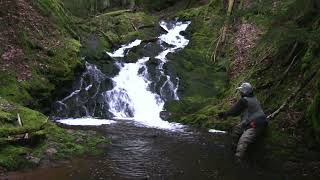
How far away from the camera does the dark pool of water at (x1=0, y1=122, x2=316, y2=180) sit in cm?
895

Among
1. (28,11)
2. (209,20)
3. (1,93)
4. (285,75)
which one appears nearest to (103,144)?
(1,93)

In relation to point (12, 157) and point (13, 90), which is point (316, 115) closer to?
point (12, 157)

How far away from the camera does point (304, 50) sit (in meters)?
14.4

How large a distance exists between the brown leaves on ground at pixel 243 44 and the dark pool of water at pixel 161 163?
7633 mm

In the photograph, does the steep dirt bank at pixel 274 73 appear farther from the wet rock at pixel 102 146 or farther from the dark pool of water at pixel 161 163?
the wet rock at pixel 102 146

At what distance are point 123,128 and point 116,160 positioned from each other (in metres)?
4.34

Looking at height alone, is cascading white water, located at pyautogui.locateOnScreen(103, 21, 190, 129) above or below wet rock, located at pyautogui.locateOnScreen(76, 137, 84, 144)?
above

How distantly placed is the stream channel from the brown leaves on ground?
9.32 feet

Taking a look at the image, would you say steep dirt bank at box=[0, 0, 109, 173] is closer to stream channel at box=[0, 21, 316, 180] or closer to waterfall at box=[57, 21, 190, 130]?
stream channel at box=[0, 21, 316, 180]

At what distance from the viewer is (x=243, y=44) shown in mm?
22578

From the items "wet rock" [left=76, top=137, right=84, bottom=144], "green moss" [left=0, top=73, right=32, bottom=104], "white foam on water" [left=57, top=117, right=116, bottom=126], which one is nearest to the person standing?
"wet rock" [left=76, top=137, right=84, bottom=144]

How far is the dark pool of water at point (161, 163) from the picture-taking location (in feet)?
29.3

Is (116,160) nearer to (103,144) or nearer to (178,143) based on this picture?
(103,144)

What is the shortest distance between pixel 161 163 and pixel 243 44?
13703mm
